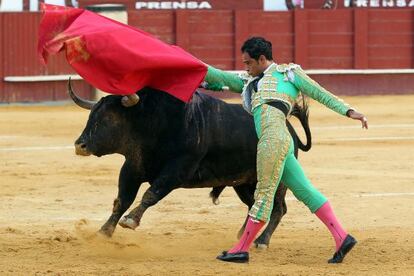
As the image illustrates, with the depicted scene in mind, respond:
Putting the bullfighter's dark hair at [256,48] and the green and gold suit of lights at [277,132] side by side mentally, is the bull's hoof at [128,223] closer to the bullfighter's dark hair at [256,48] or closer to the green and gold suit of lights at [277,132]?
the green and gold suit of lights at [277,132]

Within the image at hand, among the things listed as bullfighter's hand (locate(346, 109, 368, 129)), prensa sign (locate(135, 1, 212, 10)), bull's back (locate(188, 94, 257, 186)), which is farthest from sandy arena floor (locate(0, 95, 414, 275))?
prensa sign (locate(135, 1, 212, 10))

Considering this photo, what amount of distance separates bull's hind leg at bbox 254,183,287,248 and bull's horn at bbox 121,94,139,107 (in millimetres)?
1079

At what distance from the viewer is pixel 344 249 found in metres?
6.22

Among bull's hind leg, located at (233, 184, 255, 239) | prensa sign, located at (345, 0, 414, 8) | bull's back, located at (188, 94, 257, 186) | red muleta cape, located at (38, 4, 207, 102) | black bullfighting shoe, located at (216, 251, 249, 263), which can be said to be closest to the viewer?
black bullfighting shoe, located at (216, 251, 249, 263)

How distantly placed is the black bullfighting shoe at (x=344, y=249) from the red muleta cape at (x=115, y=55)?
1.14 m

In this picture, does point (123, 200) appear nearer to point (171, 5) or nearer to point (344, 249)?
point (344, 249)

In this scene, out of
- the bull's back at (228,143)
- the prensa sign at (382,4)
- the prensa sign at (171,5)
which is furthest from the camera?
the prensa sign at (382,4)

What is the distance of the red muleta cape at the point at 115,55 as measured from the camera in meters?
6.39

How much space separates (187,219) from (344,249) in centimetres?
213

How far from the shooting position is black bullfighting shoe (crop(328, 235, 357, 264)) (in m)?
6.21

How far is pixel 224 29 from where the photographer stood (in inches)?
784

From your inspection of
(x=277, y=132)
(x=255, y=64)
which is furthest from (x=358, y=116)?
(x=255, y=64)

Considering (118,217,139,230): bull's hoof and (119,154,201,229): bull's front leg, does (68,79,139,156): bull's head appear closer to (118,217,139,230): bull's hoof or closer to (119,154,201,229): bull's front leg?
(119,154,201,229): bull's front leg

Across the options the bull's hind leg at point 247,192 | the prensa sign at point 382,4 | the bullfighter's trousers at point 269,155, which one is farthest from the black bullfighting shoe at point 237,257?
the prensa sign at point 382,4
